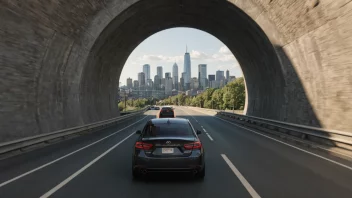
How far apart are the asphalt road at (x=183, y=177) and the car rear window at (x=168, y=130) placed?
3.35 ft

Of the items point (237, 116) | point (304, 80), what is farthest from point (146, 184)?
point (237, 116)

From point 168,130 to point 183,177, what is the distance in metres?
1.15

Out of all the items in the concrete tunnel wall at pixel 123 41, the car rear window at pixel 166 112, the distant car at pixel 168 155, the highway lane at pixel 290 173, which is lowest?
the highway lane at pixel 290 173

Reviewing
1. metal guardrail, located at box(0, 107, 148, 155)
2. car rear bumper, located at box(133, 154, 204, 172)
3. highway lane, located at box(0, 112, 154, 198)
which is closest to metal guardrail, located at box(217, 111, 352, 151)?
car rear bumper, located at box(133, 154, 204, 172)

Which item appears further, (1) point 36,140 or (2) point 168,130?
(1) point 36,140

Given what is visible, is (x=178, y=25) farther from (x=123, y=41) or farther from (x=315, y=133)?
(x=315, y=133)

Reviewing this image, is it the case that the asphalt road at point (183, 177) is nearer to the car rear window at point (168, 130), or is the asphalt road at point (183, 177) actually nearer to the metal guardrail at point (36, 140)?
the metal guardrail at point (36, 140)

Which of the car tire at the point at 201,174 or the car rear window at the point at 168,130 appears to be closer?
the car tire at the point at 201,174

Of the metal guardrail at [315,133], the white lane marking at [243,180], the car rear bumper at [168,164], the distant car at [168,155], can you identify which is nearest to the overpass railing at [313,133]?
the metal guardrail at [315,133]

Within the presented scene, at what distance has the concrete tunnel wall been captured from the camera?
559 inches

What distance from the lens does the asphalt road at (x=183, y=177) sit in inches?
262

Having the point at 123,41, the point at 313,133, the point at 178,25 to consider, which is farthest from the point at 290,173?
the point at 178,25

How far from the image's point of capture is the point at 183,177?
8.13 m

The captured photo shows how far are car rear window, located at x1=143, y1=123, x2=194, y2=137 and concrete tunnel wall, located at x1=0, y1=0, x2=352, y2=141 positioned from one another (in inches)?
306
